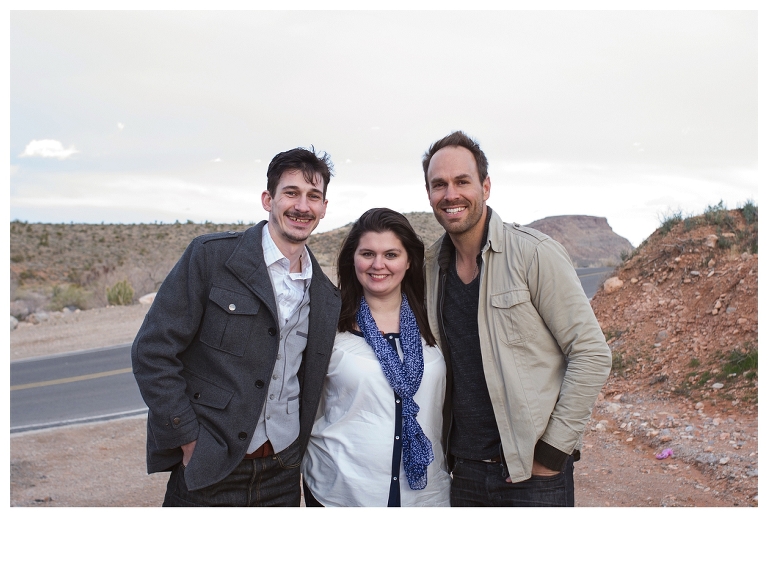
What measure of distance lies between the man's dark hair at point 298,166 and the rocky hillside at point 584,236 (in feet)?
104

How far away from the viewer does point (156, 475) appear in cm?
656

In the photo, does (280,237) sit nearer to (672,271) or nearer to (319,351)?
(319,351)

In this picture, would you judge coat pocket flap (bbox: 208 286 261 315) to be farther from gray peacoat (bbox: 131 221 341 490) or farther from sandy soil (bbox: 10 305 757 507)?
sandy soil (bbox: 10 305 757 507)

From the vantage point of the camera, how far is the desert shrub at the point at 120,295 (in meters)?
20.2

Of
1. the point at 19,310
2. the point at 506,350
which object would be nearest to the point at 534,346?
the point at 506,350

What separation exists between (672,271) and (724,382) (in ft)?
10.4

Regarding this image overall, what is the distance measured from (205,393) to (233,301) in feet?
1.48

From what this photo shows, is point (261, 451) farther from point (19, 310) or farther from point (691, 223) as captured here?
Result: point (19, 310)

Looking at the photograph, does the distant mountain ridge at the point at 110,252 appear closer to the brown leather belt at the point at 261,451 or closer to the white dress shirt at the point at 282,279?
the white dress shirt at the point at 282,279

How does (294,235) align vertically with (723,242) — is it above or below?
below

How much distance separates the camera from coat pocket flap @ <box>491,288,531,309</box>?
9.85 feet

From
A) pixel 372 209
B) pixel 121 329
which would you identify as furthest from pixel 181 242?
pixel 372 209

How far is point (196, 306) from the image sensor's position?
2910mm

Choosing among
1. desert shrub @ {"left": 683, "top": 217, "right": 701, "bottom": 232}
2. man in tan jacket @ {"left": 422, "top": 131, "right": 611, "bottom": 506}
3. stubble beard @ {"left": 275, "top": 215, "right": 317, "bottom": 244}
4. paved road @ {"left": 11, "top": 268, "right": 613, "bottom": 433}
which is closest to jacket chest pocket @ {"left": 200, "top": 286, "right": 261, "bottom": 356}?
stubble beard @ {"left": 275, "top": 215, "right": 317, "bottom": 244}
